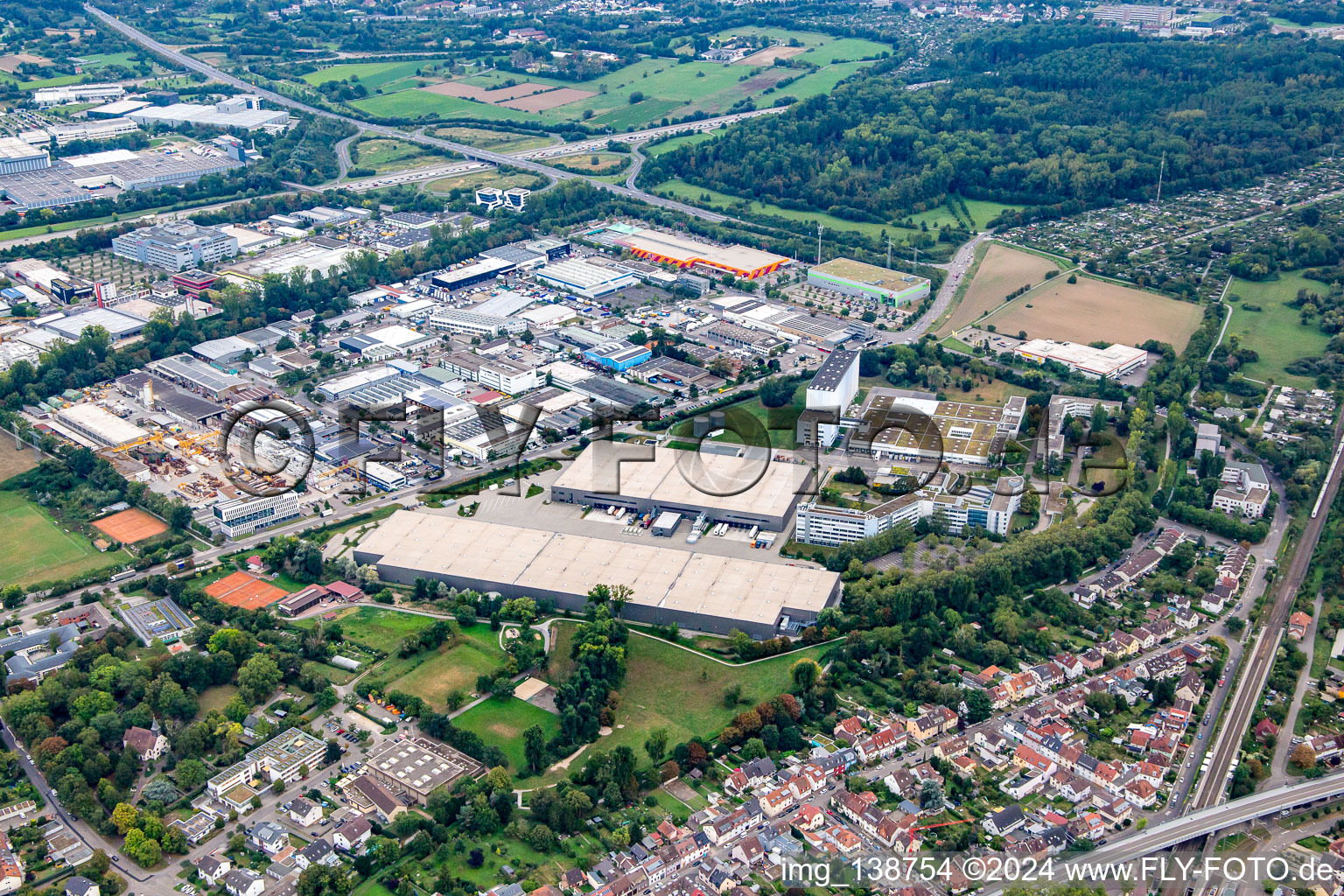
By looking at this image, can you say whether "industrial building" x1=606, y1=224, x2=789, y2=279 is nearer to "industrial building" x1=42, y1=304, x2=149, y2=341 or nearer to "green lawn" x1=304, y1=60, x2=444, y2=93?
"industrial building" x1=42, y1=304, x2=149, y2=341

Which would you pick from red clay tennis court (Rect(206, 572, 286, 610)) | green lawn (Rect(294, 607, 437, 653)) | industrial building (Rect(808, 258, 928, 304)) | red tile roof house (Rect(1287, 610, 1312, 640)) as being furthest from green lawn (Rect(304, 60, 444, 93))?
red tile roof house (Rect(1287, 610, 1312, 640))

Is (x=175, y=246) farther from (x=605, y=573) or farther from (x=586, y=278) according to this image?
(x=605, y=573)

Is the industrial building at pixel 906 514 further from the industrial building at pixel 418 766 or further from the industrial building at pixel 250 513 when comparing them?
the industrial building at pixel 250 513

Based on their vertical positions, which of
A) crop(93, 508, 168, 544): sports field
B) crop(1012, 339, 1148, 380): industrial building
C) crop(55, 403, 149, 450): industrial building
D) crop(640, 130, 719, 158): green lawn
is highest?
crop(640, 130, 719, 158): green lawn

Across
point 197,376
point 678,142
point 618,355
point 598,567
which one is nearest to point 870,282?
point 618,355

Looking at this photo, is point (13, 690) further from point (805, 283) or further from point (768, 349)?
point (805, 283)

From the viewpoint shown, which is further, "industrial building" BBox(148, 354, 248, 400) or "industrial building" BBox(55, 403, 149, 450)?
"industrial building" BBox(148, 354, 248, 400)

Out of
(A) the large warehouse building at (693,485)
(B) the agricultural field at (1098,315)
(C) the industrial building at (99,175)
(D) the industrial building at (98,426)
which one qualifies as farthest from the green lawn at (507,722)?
(C) the industrial building at (99,175)
